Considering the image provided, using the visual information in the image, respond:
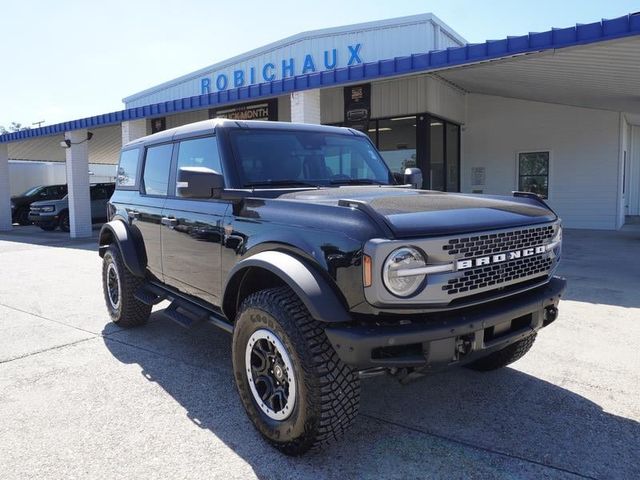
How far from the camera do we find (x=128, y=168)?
534cm

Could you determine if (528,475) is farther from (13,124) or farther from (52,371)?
(13,124)

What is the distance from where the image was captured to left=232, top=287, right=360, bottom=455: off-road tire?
8.15 ft

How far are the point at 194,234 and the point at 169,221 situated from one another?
1.71 ft

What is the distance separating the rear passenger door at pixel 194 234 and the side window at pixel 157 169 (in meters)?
0.18

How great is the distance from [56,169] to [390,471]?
29108 millimetres

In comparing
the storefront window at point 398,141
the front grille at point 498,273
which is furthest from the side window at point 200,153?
the storefront window at point 398,141

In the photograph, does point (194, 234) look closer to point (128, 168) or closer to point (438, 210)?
point (438, 210)

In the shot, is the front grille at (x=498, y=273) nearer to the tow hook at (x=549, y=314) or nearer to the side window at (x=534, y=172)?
the tow hook at (x=549, y=314)

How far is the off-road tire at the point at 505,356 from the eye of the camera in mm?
3572

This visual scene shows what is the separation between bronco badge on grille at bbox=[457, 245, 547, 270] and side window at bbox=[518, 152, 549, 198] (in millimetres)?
13478

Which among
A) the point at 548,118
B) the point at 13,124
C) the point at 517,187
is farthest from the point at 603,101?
the point at 13,124

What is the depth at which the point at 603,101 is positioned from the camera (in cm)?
A: 1248

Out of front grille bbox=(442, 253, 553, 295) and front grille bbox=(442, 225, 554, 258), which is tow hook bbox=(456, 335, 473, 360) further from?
front grille bbox=(442, 225, 554, 258)

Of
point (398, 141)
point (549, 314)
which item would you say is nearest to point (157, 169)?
point (549, 314)
